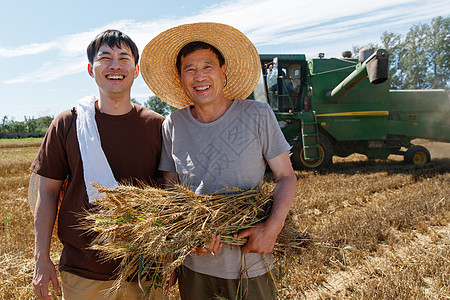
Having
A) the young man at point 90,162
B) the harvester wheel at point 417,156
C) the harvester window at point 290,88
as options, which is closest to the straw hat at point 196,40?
the young man at point 90,162

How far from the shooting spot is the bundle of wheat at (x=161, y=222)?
143cm

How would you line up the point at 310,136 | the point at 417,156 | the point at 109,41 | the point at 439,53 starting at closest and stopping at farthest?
the point at 109,41, the point at 310,136, the point at 417,156, the point at 439,53

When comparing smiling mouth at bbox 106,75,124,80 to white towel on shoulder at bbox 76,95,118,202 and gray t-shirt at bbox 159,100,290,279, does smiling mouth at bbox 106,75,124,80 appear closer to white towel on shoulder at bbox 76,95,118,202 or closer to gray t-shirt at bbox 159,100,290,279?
white towel on shoulder at bbox 76,95,118,202

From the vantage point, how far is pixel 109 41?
1809 millimetres

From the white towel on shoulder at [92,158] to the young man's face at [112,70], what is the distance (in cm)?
20

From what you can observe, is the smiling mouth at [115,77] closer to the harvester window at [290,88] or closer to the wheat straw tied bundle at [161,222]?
the wheat straw tied bundle at [161,222]

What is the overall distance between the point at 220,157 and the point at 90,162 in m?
0.70

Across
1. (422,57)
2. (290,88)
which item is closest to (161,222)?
(290,88)

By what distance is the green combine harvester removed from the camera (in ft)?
28.0

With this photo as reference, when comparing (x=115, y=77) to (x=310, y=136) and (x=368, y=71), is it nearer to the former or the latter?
(x=368, y=71)

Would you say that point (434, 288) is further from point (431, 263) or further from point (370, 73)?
point (370, 73)

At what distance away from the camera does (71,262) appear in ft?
5.72

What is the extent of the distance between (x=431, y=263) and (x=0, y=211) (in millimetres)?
6313

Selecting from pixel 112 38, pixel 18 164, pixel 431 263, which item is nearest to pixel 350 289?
pixel 431 263
